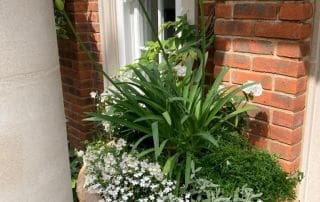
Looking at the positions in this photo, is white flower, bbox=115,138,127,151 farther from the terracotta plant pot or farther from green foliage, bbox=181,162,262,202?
green foliage, bbox=181,162,262,202

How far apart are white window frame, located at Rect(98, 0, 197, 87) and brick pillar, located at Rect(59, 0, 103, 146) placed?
0.08 metres

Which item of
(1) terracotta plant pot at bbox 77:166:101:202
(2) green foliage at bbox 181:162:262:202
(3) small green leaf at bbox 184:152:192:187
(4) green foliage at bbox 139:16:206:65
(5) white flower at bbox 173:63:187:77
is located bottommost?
(1) terracotta plant pot at bbox 77:166:101:202

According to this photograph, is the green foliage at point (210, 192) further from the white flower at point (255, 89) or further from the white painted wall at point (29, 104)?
the white painted wall at point (29, 104)

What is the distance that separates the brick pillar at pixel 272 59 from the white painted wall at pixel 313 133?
48 millimetres

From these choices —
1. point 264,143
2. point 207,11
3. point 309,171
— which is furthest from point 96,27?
point 309,171

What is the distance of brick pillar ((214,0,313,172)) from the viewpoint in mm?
1947

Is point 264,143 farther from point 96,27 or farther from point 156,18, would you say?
point 96,27

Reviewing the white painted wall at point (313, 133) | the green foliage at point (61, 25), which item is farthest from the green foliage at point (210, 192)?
the green foliage at point (61, 25)

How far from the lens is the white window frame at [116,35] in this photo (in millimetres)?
3475

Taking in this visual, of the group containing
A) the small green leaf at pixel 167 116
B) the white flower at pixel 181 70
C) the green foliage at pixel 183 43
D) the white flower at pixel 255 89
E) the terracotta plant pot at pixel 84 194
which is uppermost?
the green foliage at pixel 183 43

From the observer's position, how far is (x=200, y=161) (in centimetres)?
202

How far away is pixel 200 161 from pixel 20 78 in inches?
41.7

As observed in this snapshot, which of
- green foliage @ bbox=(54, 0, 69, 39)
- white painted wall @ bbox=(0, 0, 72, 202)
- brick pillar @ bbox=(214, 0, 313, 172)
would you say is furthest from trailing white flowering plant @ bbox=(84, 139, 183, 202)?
green foliage @ bbox=(54, 0, 69, 39)

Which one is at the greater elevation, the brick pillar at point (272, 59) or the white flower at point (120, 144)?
the brick pillar at point (272, 59)
